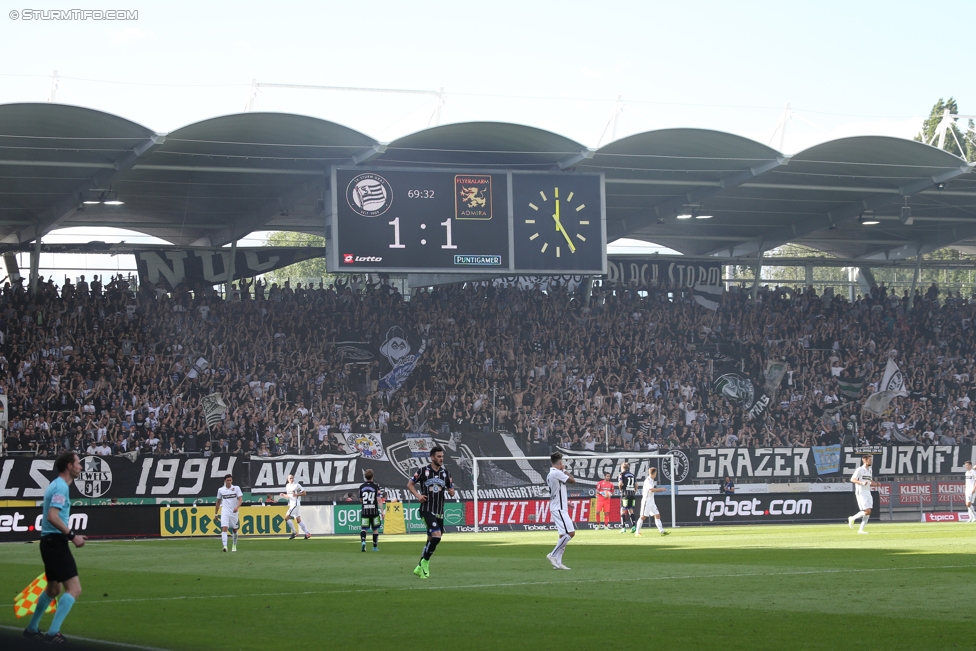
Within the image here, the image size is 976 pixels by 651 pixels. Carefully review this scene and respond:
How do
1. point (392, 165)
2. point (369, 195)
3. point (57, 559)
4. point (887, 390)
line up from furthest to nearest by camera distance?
point (887, 390) < point (392, 165) < point (369, 195) < point (57, 559)

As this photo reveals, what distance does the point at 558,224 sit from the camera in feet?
118

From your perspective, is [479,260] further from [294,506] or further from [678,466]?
[678,466]

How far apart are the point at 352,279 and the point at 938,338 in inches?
1015

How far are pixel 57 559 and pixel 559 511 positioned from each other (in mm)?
10128

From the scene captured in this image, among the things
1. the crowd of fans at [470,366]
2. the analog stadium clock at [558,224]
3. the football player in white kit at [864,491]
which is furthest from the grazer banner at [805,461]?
the analog stadium clock at [558,224]

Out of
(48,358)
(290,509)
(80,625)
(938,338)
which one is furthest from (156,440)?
(938,338)

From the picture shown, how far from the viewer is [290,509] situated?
108ft

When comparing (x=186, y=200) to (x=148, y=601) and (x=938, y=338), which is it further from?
(x=938, y=338)

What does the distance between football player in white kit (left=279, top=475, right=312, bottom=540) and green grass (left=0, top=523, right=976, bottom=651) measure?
280 inches

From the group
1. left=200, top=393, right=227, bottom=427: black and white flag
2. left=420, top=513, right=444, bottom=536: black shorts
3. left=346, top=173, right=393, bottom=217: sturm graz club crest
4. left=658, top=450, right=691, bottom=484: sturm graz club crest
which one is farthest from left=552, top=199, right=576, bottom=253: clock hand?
left=420, top=513, right=444, bottom=536: black shorts

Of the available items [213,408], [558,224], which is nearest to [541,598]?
[558,224]

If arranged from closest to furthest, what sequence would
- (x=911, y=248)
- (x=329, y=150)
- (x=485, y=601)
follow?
(x=485, y=601) < (x=329, y=150) < (x=911, y=248)

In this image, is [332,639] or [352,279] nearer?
[332,639]

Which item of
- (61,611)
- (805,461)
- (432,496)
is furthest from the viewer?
(805,461)
